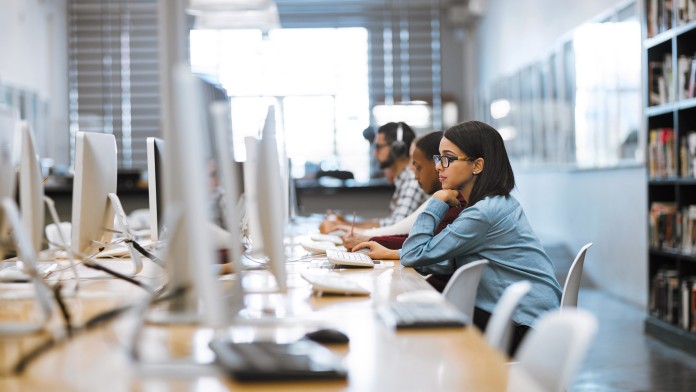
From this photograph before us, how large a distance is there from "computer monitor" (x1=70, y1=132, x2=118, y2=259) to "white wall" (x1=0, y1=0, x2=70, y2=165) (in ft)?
24.0

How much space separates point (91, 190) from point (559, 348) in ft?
5.37

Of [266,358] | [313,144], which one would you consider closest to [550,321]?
[266,358]

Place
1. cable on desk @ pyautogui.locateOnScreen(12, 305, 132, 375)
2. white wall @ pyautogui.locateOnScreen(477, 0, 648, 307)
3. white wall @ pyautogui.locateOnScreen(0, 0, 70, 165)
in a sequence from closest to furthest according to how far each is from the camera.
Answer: cable on desk @ pyautogui.locateOnScreen(12, 305, 132, 375) < white wall @ pyautogui.locateOnScreen(477, 0, 648, 307) < white wall @ pyautogui.locateOnScreen(0, 0, 70, 165)

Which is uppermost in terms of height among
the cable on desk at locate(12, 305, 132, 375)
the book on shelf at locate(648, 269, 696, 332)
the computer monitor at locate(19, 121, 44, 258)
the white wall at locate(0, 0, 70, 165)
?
the white wall at locate(0, 0, 70, 165)

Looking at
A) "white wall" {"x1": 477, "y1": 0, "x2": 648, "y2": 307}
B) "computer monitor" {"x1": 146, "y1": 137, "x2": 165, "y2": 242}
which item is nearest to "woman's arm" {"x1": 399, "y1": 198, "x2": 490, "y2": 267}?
"computer monitor" {"x1": 146, "y1": 137, "x2": 165, "y2": 242}

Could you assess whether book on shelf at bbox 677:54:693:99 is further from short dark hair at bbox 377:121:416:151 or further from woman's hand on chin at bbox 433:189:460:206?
woman's hand on chin at bbox 433:189:460:206

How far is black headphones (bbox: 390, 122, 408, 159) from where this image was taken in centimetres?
498

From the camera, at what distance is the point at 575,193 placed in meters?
8.10

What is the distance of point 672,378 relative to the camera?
4.26 m

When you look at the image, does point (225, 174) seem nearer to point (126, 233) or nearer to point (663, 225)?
point (126, 233)

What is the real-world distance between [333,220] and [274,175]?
9.85 ft

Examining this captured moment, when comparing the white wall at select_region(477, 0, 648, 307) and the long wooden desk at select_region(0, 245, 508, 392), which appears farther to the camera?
the white wall at select_region(477, 0, 648, 307)

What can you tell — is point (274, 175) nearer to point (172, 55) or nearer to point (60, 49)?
point (172, 55)

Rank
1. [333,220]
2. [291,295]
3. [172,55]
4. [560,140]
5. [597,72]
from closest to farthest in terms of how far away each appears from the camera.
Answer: [172,55], [291,295], [333,220], [597,72], [560,140]
